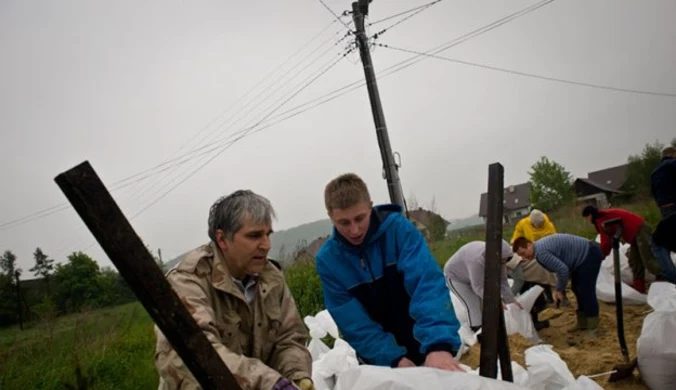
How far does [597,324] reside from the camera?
4.49 meters

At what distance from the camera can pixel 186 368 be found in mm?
1283

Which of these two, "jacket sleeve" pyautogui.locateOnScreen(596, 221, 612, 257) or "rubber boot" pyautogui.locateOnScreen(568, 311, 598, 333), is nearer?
"rubber boot" pyautogui.locateOnScreen(568, 311, 598, 333)

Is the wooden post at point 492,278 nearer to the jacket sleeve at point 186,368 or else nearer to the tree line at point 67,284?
the jacket sleeve at point 186,368

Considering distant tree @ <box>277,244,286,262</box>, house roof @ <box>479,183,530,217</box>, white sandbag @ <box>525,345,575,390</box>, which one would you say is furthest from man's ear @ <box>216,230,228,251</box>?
house roof @ <box>479,183,530,217</box>

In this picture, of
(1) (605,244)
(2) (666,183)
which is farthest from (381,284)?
(2) (666,183)

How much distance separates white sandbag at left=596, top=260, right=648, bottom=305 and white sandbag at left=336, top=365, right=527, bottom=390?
4.90 meters

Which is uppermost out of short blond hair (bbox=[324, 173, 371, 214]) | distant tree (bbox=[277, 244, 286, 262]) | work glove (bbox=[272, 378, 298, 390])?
short blond hair (bbox=[324, 173, 371, 214])

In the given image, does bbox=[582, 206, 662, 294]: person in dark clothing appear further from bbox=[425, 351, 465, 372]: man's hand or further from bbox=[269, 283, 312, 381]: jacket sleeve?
bbox=[269, 283, 312, 381]: jacket sleeve

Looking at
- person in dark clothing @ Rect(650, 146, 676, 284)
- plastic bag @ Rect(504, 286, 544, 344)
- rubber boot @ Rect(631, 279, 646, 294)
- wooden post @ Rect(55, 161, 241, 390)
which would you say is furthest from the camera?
rubber boot @ Rect(631, 279, 646, 294)

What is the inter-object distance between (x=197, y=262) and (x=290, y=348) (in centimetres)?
55

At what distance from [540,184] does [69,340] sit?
4456 cm

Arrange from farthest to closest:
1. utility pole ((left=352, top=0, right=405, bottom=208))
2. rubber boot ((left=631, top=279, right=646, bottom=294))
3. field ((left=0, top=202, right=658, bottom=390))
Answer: utility pole ((left=352, top=0, right=405, bottom=208)), rubber boot ((left=631, top=279, right=646, bottom=294)), field ((left=0, top=202, right=658, bottom=390))

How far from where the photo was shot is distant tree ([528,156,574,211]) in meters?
41.1

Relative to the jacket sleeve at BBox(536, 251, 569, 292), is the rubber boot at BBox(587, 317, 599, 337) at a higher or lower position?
lower
